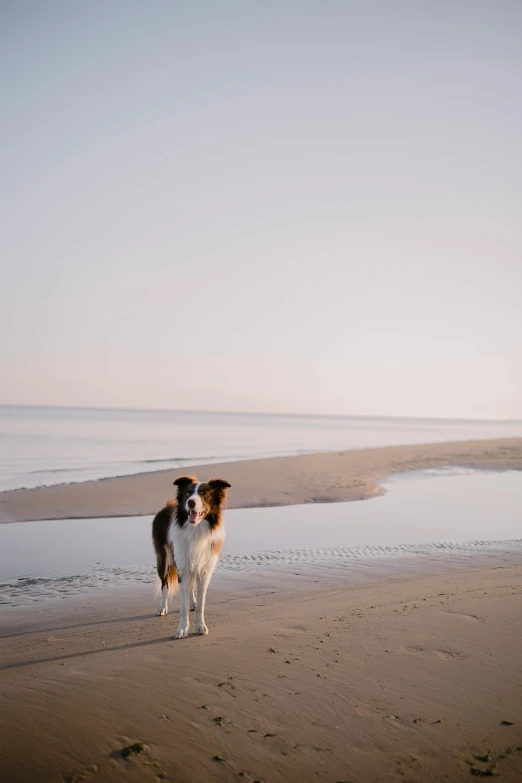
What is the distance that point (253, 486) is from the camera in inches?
750

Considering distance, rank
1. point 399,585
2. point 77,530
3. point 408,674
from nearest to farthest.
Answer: point 408,674
point 399,585
point 77,530

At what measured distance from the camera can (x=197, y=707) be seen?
3.70 meters

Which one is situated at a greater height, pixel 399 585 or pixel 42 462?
pixel 42 462

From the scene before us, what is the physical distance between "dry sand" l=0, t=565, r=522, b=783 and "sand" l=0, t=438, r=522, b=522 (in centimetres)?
914

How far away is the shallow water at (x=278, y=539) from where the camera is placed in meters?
8.92

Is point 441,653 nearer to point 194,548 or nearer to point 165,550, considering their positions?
point 194,548

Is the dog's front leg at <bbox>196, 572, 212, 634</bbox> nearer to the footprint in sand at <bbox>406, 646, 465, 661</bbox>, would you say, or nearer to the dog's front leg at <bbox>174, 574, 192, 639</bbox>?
the dog's front leg at <bbox>174, 574, 192, 639</bbox>

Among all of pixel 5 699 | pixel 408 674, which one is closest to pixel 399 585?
pixel 408 674

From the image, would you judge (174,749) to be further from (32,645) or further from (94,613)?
(94,613)

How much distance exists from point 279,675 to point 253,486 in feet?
48.9

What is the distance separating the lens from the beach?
10.2 ft

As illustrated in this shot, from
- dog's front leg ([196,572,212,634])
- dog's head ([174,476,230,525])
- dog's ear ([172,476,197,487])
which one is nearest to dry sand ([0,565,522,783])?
dog's front leg ([196,572,212,634])

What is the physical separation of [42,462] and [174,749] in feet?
82.8

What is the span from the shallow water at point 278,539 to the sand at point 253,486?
104 cm
